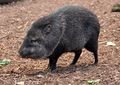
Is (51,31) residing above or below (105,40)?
above

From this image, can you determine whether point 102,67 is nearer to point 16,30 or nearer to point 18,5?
point 16,30

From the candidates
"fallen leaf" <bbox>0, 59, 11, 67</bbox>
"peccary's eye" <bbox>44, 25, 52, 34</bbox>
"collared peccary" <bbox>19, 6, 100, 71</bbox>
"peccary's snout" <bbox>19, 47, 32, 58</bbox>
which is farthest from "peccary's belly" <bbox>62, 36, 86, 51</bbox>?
"fallen leaf" <bbox>0, 59, 11, 67</bbox>

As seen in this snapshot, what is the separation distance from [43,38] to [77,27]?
0.72 m

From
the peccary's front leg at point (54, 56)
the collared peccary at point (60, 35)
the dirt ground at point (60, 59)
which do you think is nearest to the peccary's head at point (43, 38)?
the collared peccary at point (60, 35)

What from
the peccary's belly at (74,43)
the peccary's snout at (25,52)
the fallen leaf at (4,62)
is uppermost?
the peccary's snout at (25,52)

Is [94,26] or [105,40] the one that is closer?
[94,26]

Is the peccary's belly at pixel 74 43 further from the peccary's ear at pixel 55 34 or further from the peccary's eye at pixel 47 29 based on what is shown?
the peccary's eye at pixel 47 29

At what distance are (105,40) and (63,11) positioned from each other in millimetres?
2070

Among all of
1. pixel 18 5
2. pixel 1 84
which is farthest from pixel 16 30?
pixel 1 84

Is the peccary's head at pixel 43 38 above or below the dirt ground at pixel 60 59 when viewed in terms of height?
above

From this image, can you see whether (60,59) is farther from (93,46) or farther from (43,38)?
(43,38)

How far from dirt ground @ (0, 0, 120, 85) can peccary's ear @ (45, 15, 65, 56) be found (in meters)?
0.41

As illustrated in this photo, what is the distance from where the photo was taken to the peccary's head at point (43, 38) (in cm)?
643

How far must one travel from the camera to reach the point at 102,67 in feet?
22.7
